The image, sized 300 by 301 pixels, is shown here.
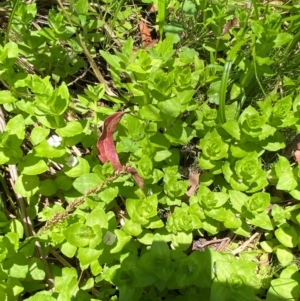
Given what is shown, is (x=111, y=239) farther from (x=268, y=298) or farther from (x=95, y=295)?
(x=268, y=298)

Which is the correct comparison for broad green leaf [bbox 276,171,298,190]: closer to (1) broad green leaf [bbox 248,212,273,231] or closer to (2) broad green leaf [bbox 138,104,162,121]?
(1) broad green leaf [bbox 248,212,273,231]

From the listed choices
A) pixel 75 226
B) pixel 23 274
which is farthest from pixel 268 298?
pixel 23 274

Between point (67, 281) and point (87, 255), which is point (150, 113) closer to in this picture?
point (87, 255)

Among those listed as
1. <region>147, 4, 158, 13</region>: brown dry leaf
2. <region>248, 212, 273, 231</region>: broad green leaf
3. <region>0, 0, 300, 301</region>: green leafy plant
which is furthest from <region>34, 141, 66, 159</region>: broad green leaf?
<region>147, 4, 158, 13</region>: brown dry leaf

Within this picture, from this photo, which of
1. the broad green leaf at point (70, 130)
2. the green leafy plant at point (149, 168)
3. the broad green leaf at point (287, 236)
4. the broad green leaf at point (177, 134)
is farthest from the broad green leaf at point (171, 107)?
the broad green leaf at point (287, 236)

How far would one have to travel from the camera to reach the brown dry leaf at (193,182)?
245 centimetres

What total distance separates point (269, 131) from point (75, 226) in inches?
37.9

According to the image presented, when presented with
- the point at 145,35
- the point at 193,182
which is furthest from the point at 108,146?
the point at 145,35

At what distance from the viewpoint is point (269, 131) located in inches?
87.7

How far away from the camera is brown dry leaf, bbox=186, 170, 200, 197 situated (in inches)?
96.6

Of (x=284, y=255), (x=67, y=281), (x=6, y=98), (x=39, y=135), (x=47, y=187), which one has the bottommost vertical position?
(x=284, y=255)

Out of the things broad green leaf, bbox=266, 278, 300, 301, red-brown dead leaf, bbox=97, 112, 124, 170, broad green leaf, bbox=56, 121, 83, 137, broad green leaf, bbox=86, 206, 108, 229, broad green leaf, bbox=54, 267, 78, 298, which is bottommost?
broad green leaf, bbox=266, 278, 300, 301

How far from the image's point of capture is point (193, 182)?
8.14 feet

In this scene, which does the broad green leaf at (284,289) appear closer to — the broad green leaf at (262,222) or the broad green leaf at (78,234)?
the broad green leaf at (262,222)
